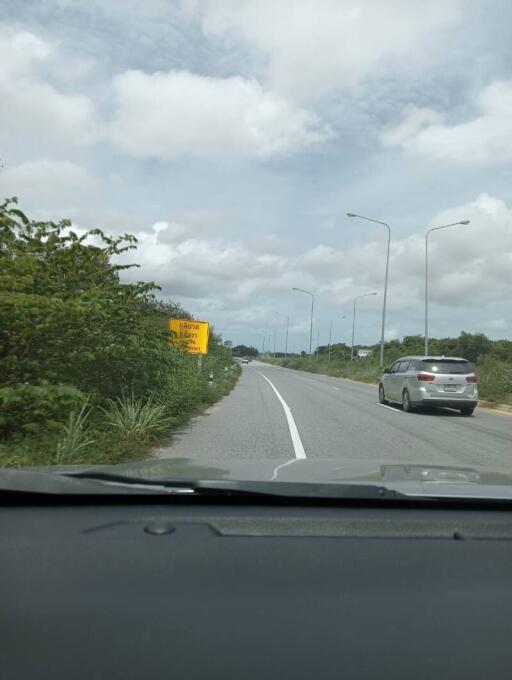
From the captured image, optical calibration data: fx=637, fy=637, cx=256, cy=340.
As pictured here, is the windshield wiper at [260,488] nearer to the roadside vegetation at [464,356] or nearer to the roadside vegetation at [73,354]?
the roadside vegetation at [73,354]

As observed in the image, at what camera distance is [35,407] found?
308 inches

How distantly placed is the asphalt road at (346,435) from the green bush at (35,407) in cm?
187

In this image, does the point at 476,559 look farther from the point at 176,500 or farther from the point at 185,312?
the point at 185,312

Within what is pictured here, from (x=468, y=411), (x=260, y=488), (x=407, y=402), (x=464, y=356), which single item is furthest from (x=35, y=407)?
(x=464, y=356)

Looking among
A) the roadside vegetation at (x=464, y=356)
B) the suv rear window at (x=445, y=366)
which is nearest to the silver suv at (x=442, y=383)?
the suv rear window at (x=445, y=366)

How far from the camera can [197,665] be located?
6.51ft

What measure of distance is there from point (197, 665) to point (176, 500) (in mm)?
1246

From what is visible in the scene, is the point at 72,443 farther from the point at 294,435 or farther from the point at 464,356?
the point at 464,356

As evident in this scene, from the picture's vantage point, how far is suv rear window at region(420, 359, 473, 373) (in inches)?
681

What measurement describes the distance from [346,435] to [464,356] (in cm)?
6730

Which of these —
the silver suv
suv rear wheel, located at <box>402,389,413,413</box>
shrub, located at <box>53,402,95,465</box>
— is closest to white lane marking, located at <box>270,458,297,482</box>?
shrub, located at <box>53,402,95,465</box>

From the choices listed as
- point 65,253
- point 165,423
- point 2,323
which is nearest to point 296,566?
point 2,323

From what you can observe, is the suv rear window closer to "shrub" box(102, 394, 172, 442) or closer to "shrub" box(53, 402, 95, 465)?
"shrub" box(102, 394, 172, 442)

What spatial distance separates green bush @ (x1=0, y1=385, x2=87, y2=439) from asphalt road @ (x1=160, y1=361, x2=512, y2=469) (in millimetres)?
1867
